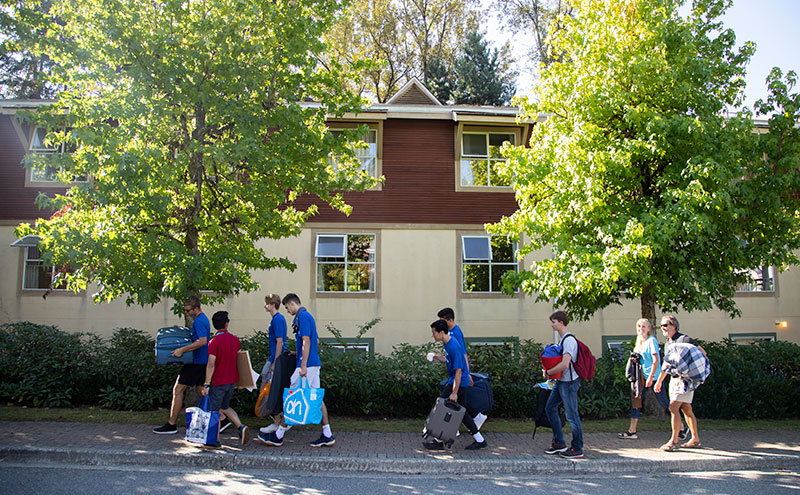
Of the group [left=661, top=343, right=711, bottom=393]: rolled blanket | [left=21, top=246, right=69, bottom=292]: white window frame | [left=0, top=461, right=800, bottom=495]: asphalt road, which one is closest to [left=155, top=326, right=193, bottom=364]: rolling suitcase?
[left=0, top=461, right=800, bottom=495]: asphalt road

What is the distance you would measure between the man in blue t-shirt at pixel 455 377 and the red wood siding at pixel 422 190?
7.65 meters

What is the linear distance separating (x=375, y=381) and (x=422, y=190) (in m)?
6.81

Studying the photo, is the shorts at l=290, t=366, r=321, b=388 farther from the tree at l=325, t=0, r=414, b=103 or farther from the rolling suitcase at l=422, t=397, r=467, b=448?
the tree at l=325, t=0, r=414, b=103

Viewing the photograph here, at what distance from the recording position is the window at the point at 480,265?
14.4m

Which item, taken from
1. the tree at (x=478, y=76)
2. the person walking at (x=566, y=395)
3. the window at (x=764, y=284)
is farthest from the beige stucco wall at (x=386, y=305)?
the tree at (x=478, y=76)

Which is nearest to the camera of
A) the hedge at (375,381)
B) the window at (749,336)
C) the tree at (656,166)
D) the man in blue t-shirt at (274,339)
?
the man in blue t-shirt at (274,339)

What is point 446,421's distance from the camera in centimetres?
684

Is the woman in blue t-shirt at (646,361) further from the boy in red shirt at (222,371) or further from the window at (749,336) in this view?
the window at (749,336)

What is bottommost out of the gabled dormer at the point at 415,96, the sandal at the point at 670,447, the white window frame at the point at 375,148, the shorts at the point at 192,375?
the sandal at the point at 670,447

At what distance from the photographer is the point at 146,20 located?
26.7ft

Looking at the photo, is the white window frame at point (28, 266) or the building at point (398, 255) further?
the white window frame at point (28, 266)

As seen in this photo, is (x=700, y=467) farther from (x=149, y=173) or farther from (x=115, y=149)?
(x=115, y=149)

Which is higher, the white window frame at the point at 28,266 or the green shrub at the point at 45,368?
the white window frame at the point at 28,266

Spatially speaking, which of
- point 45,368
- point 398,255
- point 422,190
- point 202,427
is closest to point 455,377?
point 202,427
